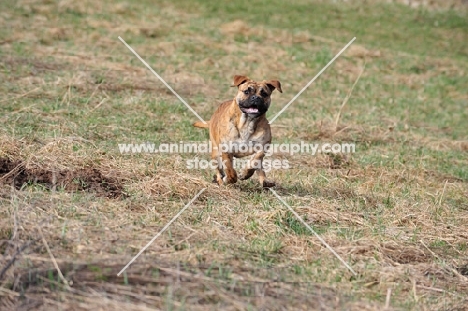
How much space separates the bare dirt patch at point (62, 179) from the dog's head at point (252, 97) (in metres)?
1.72

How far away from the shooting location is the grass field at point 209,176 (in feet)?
19.2

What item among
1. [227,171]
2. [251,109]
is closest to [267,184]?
[227,171]

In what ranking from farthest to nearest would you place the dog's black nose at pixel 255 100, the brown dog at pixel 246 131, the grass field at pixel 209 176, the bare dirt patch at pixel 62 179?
the brown dog at pixel 246 131 → the dog's black nose at pixel 255 100 → the bare dirt patch at pixel 62 179 → the grass field at pixel 209 176

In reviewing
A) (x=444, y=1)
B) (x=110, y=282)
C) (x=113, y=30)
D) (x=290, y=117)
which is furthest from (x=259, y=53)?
(x=110, y=282)

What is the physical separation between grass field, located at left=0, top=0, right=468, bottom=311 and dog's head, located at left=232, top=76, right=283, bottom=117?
3.09ft

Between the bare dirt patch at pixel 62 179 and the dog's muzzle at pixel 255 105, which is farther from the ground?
the dog's muzzle at pixel 255 105

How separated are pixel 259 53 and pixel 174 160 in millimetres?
10335

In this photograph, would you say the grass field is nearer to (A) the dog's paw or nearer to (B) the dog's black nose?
(A) the dog's paw

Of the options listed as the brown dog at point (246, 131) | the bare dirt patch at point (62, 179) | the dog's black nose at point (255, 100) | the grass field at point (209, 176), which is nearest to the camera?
the grass field at point (209, 176)

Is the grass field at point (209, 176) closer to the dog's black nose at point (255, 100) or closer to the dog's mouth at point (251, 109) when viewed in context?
the dog's mouth at point (251, 109)

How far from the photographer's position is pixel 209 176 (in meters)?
9.73

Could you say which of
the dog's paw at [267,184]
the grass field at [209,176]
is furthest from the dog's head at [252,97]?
the grass field at [209,176]

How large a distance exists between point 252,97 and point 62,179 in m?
2.33

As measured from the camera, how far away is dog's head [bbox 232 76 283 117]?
29.3ft
